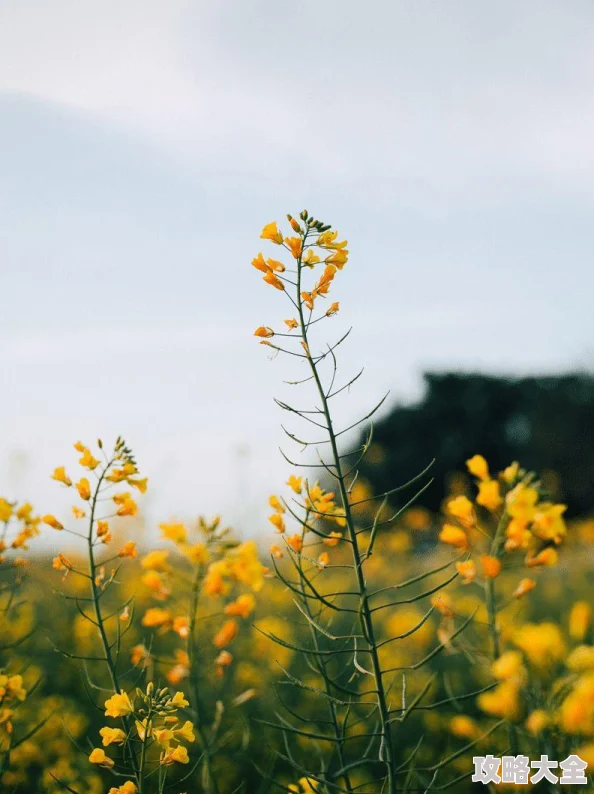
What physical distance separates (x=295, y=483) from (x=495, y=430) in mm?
32697

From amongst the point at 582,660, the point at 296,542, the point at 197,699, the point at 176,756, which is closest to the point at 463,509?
the point at 296,542

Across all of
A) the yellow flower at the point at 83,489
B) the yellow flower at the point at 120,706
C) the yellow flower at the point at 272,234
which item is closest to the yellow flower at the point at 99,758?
the yellow flower at the point at 120,706

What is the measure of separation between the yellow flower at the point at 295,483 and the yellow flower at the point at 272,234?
87 centimetres

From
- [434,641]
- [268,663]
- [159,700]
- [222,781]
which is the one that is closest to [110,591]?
[268,663]

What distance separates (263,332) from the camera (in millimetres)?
2344

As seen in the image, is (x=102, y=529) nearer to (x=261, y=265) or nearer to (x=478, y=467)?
(x=261, y=265)

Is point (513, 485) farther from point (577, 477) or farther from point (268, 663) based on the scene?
point (577, 477)

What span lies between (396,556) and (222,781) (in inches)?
336

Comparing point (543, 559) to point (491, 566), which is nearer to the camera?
point (491, 566)

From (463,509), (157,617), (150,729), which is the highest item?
(463,509)

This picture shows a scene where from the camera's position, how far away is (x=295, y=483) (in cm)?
256

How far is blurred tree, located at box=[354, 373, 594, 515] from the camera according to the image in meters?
31.9

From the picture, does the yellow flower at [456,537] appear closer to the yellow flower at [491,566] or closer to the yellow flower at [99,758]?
the yellow flower at [491,566]

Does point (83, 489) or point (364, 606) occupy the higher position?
point (83, 489)
